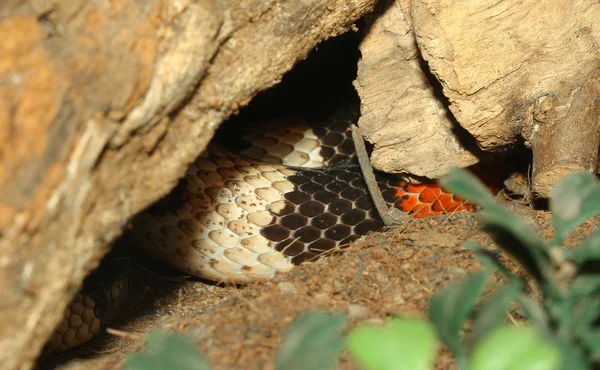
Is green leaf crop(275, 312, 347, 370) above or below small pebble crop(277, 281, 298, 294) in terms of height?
above

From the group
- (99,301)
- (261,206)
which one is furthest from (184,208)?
(99,301)

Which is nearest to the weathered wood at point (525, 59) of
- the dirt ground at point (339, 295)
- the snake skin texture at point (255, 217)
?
the dirt ground at point (339, 295)

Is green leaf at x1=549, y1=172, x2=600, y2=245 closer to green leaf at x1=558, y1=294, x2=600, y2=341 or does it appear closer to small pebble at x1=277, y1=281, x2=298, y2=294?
green leaf at x1=558, y1=294, x2=600, y2=341

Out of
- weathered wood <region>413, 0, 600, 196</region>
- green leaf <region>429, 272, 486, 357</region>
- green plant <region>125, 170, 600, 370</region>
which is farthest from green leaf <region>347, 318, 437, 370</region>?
weathered wood <region>413, 0, 600, 196</region>

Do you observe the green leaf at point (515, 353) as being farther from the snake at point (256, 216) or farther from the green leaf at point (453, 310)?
the snake at point (256, 216)

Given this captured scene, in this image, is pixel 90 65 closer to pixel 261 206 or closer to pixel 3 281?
pixel 3 281
